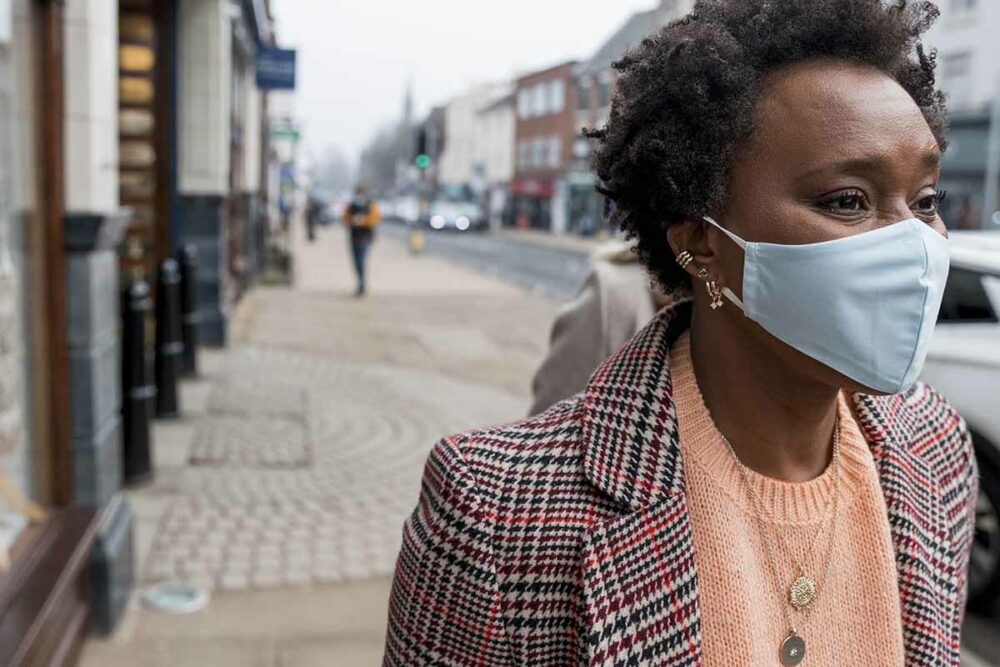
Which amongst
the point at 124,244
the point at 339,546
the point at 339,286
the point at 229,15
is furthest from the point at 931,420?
the point at 339,286

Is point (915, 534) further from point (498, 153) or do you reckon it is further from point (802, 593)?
point (498, 153)

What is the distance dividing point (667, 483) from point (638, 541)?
100 millimetres

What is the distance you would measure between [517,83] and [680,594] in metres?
70.3

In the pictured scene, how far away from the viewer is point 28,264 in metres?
4.02

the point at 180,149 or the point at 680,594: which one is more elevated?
the point at 180,149

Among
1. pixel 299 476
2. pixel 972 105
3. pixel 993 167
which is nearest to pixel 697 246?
pixel 299 476

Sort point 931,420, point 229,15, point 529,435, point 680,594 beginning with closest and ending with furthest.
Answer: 1. point 680,594
2. point 529,435
3. point 931,420
4. point 229,15

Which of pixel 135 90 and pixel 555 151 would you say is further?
pixel 555 151

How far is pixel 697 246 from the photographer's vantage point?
1.65 metres

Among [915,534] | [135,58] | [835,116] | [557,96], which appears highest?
[557,96]

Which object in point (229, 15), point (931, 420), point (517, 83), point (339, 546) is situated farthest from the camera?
point (517, 83)

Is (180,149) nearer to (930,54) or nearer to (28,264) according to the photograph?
(28,264)

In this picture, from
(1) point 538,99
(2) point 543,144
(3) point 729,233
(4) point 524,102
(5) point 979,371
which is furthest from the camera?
(4) point 524,102

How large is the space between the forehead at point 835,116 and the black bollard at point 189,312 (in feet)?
26.0
